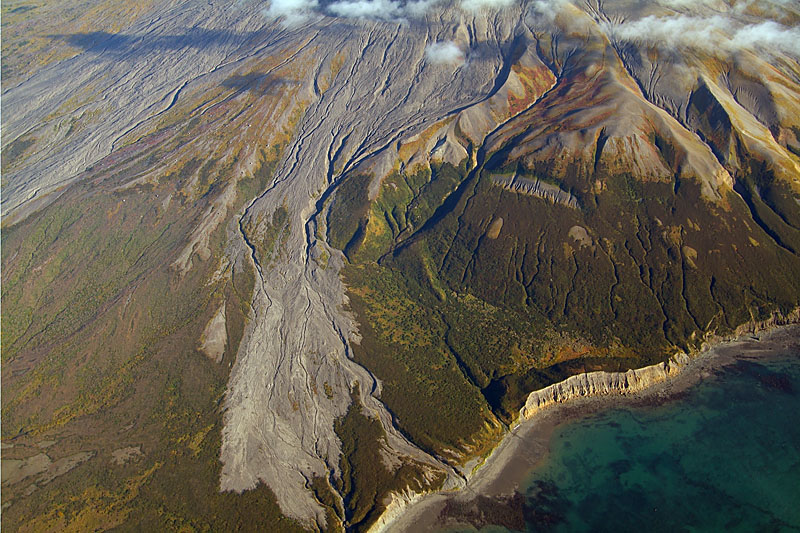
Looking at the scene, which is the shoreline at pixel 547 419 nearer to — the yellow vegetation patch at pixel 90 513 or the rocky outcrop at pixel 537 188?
the yellow vegetation patch at pixel 90 513

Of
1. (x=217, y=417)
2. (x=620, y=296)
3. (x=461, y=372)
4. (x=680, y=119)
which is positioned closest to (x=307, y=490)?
(x=217, y=417)

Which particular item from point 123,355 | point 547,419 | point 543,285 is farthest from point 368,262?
point 123,355

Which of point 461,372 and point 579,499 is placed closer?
point 579,499

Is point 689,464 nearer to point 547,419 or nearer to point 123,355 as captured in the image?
point 547,419

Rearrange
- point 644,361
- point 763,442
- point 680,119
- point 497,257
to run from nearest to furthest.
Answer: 1. point 763,442
2. point 644,361
3. point 497,257
4. point 680,119

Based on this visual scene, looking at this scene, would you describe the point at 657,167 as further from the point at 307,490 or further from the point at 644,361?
the point at 307,490

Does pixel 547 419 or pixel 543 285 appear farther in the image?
pixel 543 285
